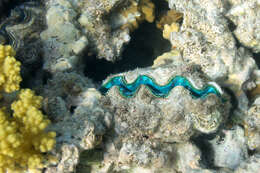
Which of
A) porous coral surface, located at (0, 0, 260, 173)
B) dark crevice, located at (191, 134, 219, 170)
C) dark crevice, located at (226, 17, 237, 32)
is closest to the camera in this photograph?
porous coral surface, located at (0, 0, 260, 173)

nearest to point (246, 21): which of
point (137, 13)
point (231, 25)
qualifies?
point (231, 25)

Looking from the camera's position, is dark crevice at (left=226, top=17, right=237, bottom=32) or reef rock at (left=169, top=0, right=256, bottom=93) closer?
reef rock at (left=169, top=0, right=256, bottom=93)

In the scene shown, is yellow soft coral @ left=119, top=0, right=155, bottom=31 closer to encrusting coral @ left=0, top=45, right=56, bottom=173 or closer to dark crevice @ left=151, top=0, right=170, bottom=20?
dark crevice @ left=151, top=0, right=170, bottom=20

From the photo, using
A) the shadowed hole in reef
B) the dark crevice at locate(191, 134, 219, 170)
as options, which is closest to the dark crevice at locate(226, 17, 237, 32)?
the shadowed hole in reef

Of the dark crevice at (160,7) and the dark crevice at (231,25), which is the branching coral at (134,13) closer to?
the dark crevice at (160,7)

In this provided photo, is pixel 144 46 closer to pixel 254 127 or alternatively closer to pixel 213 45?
pixel 213 45

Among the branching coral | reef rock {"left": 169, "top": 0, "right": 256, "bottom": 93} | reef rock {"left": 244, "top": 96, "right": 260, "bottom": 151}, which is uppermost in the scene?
the branching coral

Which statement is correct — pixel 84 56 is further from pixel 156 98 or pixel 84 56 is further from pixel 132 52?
pixel 156 98
